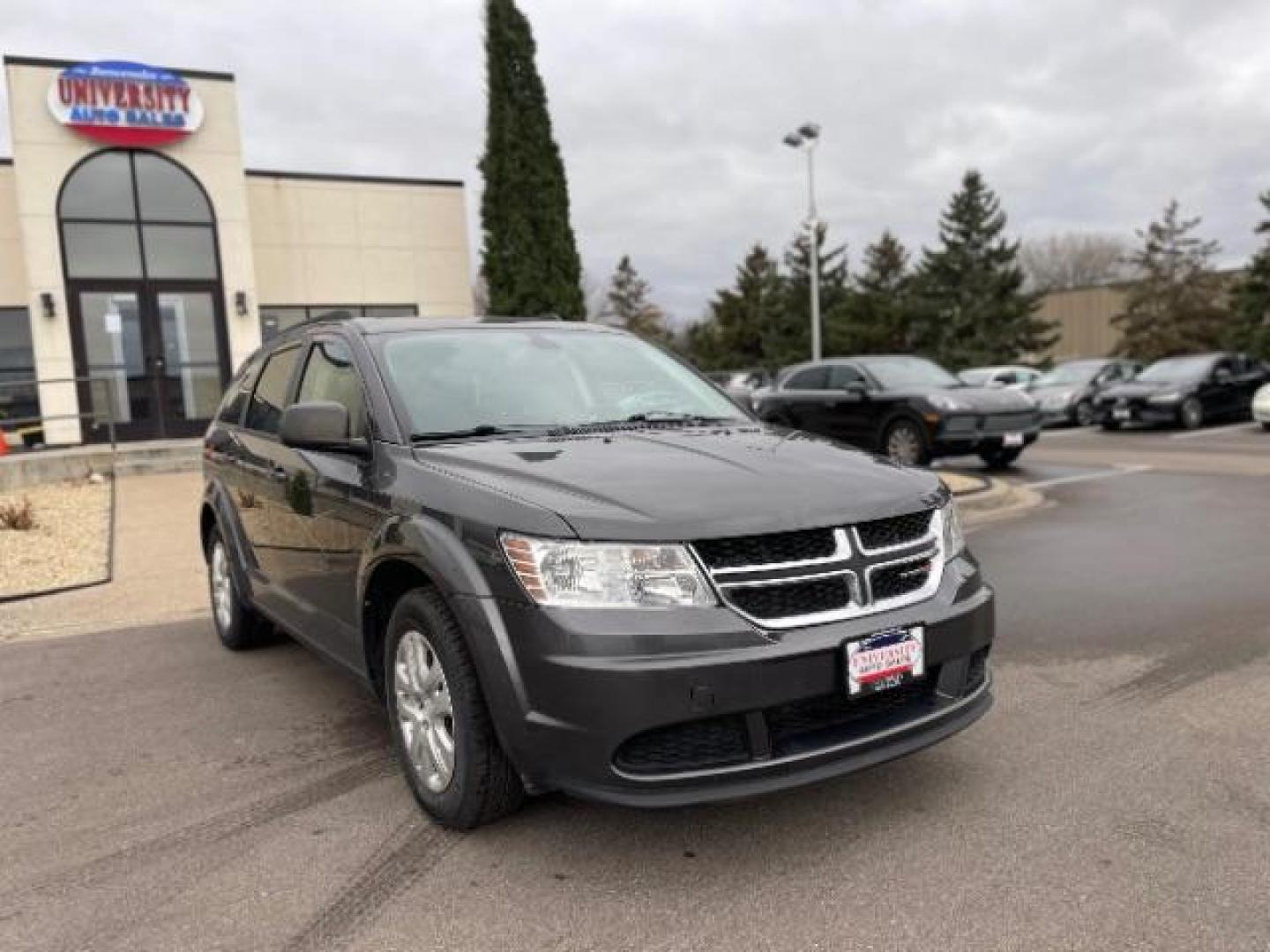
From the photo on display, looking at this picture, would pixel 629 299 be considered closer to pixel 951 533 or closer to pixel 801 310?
pixel 801 310

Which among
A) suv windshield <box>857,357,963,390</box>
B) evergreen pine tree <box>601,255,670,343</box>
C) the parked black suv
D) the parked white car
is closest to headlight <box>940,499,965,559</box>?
the parked black suv

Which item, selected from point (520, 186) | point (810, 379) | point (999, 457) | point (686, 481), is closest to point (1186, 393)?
point (999, 457)

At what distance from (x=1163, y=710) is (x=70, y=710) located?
5009 millimetres

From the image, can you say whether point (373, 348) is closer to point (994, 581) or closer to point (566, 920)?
point (566, 920)

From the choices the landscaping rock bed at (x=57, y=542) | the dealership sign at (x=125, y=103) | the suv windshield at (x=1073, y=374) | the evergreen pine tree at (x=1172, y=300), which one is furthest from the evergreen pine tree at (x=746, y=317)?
the landscaping rock bed at (x=57, y=542)

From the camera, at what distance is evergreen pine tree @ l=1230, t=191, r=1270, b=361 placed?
36250 millimetres

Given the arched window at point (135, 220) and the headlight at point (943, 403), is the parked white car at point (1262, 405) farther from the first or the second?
the arched window at point (135, 220)

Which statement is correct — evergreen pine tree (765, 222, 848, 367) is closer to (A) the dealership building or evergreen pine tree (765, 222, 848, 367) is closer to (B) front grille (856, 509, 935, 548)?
(A) the dealership building

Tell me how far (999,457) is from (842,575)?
37.5ft

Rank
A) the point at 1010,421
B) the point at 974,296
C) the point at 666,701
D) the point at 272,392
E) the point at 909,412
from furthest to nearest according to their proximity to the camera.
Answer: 1. the point at 974,296
2. the point at 1010,421
3. the point at 909,412
4. the point at 272,392
5. the point at 666,701

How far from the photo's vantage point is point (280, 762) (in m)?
4.02

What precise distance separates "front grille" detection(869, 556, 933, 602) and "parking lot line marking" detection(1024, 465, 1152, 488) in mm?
9370

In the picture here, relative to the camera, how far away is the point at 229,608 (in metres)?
5.68

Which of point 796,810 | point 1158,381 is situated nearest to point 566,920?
point 796,810
